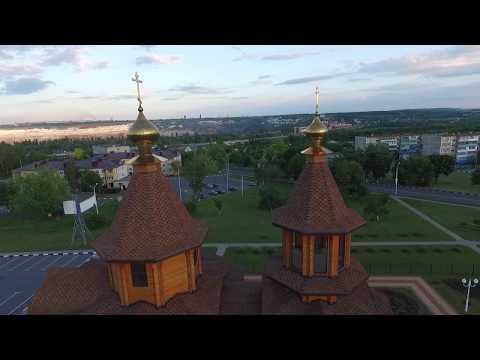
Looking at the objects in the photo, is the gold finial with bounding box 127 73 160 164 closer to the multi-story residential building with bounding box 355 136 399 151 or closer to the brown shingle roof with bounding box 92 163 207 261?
the brown shingle roof with bounding box 92 163 207 261

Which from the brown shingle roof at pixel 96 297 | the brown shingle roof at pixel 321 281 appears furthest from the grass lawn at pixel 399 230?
the brown shingle roof at pixel 96 297

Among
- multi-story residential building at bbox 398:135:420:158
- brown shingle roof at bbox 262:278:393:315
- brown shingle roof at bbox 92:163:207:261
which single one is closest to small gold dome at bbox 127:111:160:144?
brown shingle roof at bbox 92:163:207:261

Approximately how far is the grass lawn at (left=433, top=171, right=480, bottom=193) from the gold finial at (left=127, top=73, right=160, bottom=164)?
59.7 metres

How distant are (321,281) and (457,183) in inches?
2436

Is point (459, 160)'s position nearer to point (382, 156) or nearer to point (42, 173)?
point (382, 156)

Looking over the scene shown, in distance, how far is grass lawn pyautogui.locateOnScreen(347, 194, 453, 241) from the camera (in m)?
31.8

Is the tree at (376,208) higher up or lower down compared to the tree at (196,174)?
lower down

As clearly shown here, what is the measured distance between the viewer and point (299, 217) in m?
12.6

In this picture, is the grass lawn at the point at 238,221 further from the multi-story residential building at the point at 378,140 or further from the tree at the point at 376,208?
the multi-story residential building at the point at 378,140

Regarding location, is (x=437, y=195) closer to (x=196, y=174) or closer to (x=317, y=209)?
(x=196, y=174)

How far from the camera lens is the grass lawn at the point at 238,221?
33.2 metres

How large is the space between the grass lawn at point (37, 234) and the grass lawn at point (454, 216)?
136 ft

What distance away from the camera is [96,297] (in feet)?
41.2
